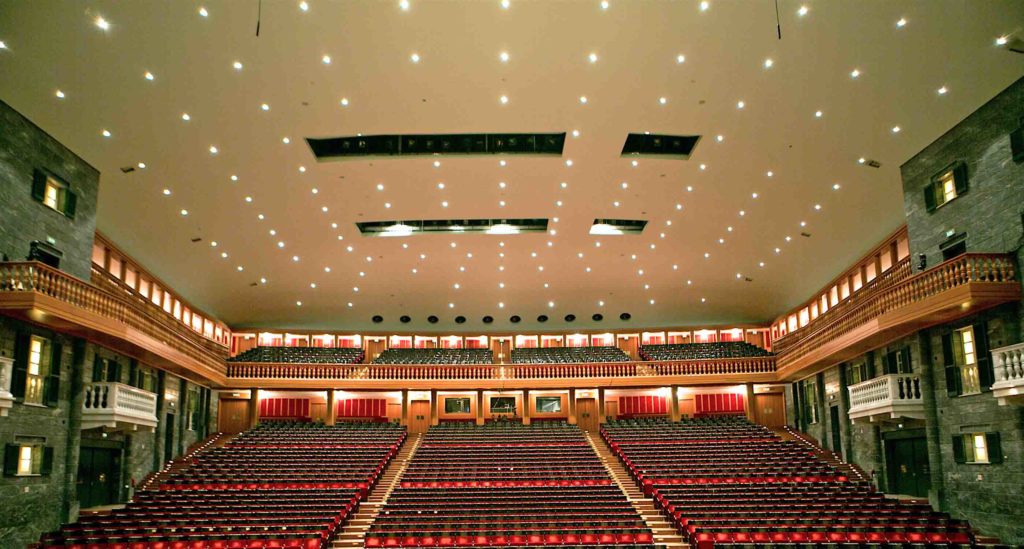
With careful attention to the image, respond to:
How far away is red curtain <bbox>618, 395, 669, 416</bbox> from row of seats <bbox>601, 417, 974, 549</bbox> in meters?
4.07

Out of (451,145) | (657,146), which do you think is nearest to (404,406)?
(451,145)

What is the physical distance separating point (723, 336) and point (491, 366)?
10.4 m

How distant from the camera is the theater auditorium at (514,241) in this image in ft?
40.9

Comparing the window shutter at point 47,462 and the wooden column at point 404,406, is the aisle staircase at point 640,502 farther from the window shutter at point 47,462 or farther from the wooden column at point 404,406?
the window shutter at point 47,462

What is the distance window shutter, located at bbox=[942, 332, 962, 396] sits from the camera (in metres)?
14.1

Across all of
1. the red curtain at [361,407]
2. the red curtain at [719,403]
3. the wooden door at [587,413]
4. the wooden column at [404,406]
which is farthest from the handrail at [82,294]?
the red curtain at [719,403]

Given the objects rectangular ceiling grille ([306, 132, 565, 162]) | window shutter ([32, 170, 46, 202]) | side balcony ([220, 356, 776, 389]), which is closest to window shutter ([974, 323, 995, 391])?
rectangular ceiling grille ([306, 132, 565, 162])

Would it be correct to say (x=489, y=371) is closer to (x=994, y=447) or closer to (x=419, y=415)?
(x=419, y=415)

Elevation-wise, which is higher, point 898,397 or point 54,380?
point 54,380

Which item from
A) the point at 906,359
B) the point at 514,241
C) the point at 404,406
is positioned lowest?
the point at 404,406

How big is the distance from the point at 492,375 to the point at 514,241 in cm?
572

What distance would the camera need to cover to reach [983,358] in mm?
13344

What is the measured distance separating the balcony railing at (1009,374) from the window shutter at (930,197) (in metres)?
3.96

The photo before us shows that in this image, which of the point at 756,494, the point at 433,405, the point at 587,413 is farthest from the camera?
the point at 587,413
